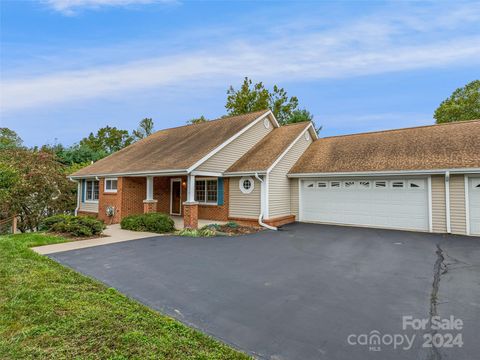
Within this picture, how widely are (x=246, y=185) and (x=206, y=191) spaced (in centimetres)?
264

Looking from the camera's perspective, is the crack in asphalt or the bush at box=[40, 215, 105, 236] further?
the bush at box=[40, 215, 105, 236]

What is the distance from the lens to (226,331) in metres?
3.27

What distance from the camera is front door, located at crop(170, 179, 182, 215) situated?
15.1m

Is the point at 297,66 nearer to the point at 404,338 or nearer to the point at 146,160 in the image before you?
the point at 146,160

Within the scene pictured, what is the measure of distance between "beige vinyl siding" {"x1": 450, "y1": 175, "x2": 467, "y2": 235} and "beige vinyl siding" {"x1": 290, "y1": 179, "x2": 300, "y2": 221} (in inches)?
233

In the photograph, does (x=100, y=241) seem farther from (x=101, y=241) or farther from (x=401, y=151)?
(x=401, y=151)

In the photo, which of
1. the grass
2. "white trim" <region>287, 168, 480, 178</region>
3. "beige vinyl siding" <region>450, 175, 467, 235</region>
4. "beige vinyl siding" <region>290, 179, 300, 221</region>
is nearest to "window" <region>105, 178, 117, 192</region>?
"white trim" <region>287, 168, 480, 178</region>

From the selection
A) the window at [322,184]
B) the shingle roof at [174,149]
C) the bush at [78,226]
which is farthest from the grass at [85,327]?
the window at [322,184]

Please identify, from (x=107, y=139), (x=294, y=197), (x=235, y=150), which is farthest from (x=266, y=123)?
(x=107, y=139)

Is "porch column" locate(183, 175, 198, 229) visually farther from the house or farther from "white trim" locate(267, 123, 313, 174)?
"white trim" locate(267, 123, 313, 174)

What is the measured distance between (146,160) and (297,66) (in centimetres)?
1153

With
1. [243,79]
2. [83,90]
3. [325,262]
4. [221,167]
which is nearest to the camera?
[325,262]

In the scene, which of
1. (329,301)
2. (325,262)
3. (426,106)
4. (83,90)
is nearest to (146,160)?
(83,90)

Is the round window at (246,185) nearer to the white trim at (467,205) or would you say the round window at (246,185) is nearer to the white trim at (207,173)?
the white trim at (207,173)
